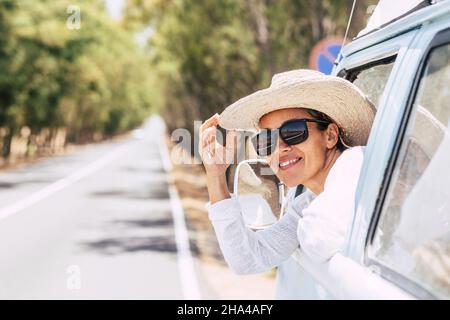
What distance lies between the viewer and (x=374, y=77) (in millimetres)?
2492

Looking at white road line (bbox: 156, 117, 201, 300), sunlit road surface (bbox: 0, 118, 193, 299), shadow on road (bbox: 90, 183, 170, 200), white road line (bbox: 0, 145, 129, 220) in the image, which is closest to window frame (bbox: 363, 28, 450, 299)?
sunlit road surface (bbox: 0, 118, 193, 299)

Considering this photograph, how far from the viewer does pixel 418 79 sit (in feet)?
5.40

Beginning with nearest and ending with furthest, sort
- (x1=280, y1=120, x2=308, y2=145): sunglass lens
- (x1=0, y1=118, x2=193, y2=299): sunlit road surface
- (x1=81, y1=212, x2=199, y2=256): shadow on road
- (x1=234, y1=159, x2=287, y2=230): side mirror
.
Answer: (x1=280, y1=120, x2=308, y2=145): sunglass lens, (x1=234, y1=159, x2=287, y2=230): side mirror, (x1=0, y1=118, x2=193, y2=299): sunlit road surface, (x1=81, y1=212, x2=199, y2=256): shadow on road

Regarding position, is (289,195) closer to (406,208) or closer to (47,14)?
(406,208)

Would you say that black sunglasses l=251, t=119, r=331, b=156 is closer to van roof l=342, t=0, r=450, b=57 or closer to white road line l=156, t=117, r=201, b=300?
van roof l=342, t=0, r=450, b=57

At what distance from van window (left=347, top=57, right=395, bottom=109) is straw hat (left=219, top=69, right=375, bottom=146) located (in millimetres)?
168

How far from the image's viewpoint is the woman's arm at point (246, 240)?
2.01m

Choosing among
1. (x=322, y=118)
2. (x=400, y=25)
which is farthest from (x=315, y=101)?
(x=400, y=25)

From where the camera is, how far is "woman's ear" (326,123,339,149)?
2.20 meters

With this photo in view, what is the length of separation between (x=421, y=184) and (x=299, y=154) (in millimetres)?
584

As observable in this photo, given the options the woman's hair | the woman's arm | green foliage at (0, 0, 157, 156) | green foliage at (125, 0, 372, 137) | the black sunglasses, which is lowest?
the woman's arm

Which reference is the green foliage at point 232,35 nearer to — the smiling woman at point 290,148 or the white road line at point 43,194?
the white road line at point 43,194

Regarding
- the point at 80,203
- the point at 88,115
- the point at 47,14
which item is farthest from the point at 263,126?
the point at 88,115

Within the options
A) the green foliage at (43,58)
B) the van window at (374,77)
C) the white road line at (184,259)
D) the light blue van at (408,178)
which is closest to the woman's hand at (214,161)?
the light blue van at (408,178)
